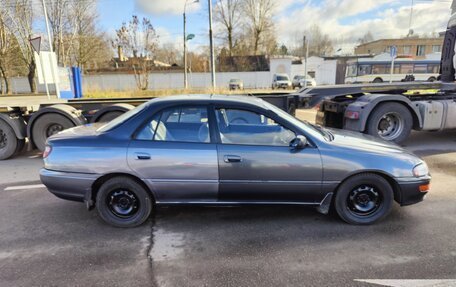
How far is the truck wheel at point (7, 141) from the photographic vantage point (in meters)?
6.71

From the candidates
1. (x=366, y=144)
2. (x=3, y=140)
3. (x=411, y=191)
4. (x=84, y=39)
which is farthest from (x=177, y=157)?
(x=84, y=39)

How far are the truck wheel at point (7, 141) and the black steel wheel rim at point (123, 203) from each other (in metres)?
4.70

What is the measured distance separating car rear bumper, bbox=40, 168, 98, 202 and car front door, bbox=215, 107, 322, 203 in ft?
4.93

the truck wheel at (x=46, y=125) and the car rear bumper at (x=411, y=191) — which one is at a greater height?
the truck wheel at (x=46, y=125)

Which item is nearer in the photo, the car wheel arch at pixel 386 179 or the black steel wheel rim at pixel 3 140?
the car wheel arch at pixel 386 179

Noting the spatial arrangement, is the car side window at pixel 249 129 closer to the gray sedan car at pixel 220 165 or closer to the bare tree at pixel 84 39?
the gray sedan car at pixel 220 165

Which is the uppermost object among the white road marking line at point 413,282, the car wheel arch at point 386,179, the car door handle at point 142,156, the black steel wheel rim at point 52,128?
the car door handle at point 142,156

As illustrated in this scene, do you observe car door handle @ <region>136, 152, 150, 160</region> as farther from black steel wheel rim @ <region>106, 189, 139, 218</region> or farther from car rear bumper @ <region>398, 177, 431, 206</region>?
car rear bumper @ <region>398, 177, 431, 206</region>

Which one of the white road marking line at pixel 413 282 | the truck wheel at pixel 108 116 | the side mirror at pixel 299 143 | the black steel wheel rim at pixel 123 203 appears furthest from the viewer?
the truck wheel at pixel 108 116

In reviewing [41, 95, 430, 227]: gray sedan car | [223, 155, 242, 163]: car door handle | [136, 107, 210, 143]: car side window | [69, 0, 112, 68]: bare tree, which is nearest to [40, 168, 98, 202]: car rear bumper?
[41, 95, 430, 227]: gray sedan car

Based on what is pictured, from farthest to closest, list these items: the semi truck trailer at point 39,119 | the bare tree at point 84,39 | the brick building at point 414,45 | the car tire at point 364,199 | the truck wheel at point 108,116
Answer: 1. the brick building at point 414,45
2. the bare tree at point 84,39
3. the truck wheel at point 108,116
4. the semi truck trailer at point 39,119
5. the car tire at point 364,199

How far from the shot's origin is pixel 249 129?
367 centimetres

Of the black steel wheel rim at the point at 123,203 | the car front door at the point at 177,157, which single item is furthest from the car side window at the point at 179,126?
the black steel wheel rim at the point at 123,203

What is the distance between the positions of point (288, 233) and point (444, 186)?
306cm
